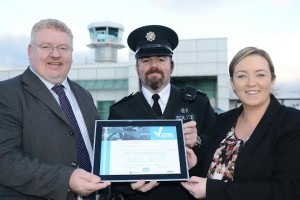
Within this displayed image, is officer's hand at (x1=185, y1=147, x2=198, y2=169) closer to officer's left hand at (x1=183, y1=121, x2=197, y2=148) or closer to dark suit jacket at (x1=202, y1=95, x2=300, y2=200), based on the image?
officer's left hand at (x1=183, y1=121, x2=197, y2=148)

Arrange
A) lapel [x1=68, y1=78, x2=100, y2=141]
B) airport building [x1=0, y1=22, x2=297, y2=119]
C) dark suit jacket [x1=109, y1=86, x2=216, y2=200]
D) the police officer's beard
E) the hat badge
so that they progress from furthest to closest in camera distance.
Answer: airport building [x1=0, y1=22, x2=297, y2=119], the hat badge, the police officer's beard, dark suit jacket [x1=109, y1=86, x2=216, y2=200], lapel [x1=68, y1=78, x2=100, y2=141]

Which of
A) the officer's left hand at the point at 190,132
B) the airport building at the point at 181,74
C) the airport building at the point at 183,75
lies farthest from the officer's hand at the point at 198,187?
the airport building at the point at 181,74

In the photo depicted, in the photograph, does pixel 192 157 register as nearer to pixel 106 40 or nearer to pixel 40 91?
pixel 40 91

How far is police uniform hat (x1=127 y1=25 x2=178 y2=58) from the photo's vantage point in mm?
4348

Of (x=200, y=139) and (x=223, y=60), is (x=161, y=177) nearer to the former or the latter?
(x=200, y=139)

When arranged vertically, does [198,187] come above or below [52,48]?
below

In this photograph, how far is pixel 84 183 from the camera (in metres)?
2.99

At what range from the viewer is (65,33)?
3660 mm

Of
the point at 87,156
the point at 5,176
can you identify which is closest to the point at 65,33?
the point at 87,156

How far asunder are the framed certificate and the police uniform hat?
46.7 inches

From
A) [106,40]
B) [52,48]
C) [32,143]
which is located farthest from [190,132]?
[106,40]

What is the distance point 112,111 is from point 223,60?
3140 cm

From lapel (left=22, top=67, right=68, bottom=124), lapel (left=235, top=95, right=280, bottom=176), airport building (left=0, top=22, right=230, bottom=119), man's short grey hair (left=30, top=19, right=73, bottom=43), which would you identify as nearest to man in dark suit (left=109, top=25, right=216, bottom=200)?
lapel (left=235, top=95, right=280, bottom=176)

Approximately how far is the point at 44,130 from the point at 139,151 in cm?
89
